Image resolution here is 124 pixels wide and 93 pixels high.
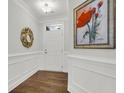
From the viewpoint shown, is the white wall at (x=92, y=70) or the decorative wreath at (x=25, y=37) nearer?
the white wall at (x=92, y=70)

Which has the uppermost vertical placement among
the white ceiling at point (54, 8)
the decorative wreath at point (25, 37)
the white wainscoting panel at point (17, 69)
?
the white ceiling at point (54, 8)

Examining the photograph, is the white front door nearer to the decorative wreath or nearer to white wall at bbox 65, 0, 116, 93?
the decorative wreath

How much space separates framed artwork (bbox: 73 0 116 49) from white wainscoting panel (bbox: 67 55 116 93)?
0.29 meters

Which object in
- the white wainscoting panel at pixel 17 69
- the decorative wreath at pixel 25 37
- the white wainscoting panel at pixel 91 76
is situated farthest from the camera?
the decorative wreath at pixel 25 37

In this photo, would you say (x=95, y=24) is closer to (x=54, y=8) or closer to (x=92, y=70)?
(x=92, y=70)

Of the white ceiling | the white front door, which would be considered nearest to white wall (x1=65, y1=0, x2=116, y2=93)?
the white ceiling

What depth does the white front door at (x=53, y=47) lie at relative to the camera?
530 cm

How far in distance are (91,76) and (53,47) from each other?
141 inches

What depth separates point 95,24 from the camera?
1975 millimetres

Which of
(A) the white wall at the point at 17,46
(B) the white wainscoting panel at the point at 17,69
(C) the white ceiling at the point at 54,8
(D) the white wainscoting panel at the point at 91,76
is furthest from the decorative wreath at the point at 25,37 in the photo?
(D) the white wainscoting panel at the point at 91,76

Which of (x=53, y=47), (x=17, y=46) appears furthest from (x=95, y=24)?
(x=53, y=47)

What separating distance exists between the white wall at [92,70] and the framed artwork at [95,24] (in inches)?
5.2

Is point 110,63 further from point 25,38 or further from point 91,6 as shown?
point 25,38

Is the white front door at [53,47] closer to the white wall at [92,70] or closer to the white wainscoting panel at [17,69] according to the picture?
the white wainscoting panel at [17,69]
